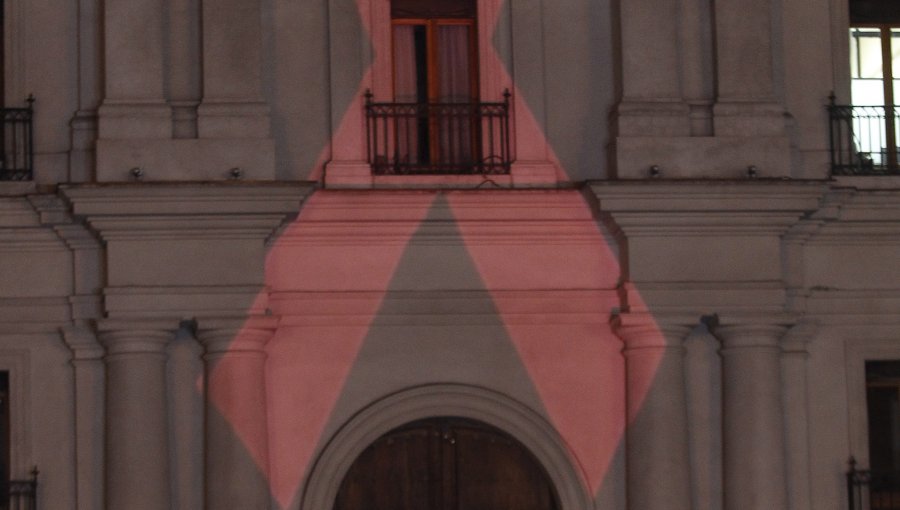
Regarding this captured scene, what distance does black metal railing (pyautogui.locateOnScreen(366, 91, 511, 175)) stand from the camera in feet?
54.1

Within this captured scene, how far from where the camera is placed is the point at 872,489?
16.5 metres

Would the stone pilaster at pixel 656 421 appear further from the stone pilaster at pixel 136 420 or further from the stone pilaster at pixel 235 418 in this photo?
the stone pilaster at pixel 136 420

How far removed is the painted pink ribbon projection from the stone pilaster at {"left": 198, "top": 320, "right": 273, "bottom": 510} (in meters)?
0.34

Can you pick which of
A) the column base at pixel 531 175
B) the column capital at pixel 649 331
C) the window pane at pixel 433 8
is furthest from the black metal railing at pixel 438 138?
the column capital at pixel 649 331

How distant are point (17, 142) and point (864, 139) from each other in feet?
24.0

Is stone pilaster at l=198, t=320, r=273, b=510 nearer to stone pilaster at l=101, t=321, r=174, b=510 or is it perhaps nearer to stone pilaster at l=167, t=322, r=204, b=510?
stone pilaster at l=167, t=322, r=204, b=510

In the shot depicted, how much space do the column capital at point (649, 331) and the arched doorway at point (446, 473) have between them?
4.50 feet

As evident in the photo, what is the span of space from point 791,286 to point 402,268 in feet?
10.9

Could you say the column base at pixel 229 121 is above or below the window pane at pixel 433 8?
below

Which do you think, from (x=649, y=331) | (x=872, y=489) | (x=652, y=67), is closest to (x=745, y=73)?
(x=652, y=67)

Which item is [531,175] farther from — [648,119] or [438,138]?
[648,119]

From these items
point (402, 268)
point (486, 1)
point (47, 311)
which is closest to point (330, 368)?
point (402, 268)

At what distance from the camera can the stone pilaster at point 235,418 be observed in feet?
50.9

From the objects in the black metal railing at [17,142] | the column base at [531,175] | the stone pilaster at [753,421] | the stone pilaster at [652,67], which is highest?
the stone pilaster at [652,67]
